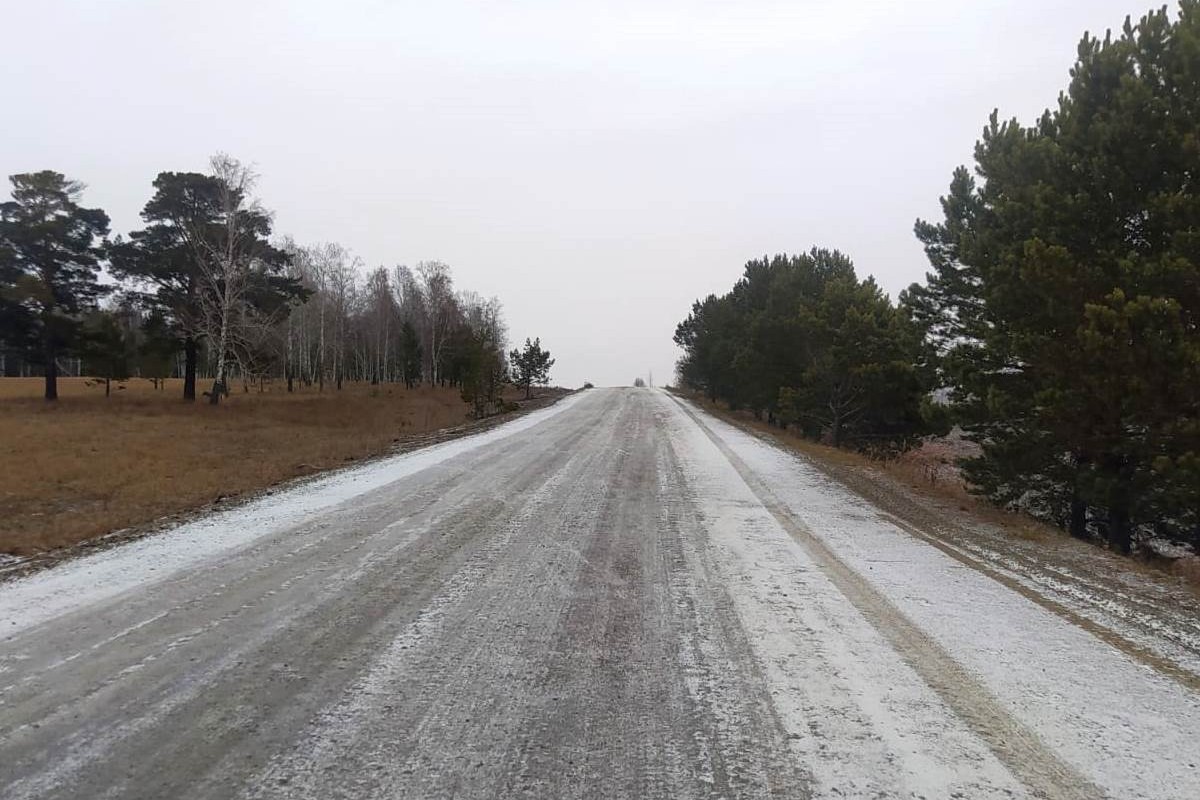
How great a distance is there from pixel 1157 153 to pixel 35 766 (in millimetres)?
12931

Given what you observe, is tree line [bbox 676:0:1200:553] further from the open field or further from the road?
the open field

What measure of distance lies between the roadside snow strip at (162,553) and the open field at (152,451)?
0.93m

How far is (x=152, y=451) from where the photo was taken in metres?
15.0

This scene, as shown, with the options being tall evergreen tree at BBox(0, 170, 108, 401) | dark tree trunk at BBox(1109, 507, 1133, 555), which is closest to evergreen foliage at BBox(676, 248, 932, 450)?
dark tree trunk at BBox(1109, 507, 1133, 555)

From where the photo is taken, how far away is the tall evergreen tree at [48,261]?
1243 inches

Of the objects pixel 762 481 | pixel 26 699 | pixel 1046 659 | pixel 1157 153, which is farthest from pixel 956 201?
pixel 26 699

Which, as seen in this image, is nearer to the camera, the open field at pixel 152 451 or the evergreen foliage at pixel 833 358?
the open field at pixel 152 451

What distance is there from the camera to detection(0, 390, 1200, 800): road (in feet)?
8.43

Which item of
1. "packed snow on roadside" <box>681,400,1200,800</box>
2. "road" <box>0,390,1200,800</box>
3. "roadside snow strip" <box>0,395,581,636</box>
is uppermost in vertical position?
"packed snow on roadside" <box>681,400,1200,800</box>

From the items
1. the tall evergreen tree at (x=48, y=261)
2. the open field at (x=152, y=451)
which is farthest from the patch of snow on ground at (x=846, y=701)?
the tall evergreen tree at (x=48, y=261)

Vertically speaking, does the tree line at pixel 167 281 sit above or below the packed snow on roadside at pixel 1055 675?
above

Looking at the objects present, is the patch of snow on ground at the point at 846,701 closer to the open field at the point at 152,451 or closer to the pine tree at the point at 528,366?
the open field at the point at 152,451

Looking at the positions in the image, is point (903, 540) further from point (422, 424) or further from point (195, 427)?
point (195, 427)

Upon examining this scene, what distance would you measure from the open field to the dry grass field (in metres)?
0.02
